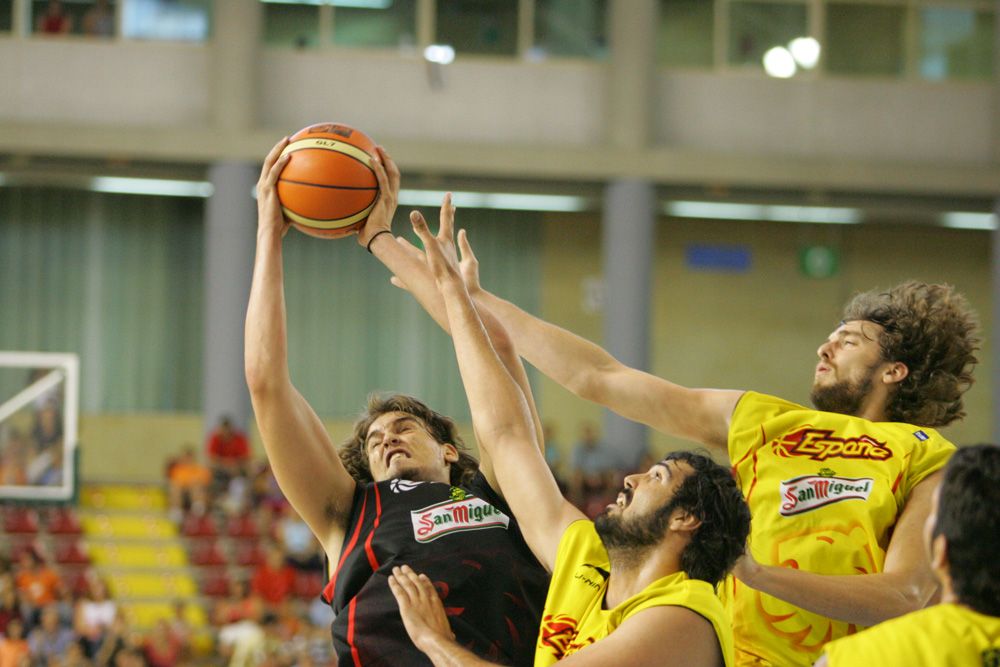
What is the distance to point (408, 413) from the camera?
12.2ft

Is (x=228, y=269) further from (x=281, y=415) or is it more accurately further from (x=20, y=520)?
(x=281, y=415)

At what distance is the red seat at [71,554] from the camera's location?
44.6 ft

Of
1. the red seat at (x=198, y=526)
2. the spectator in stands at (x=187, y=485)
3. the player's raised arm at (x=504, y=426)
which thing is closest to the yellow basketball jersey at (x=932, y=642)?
the player's raised arm at (x=504, y=426)

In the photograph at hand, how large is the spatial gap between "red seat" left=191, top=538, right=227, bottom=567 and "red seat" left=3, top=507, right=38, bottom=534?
5.74 ft

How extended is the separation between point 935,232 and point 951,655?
733 inches

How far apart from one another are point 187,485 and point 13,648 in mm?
4472

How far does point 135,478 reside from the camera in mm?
17672

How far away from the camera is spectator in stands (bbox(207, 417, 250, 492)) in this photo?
14.7m

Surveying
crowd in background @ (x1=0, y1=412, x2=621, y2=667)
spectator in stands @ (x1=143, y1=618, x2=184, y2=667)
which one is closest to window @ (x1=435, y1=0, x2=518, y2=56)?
crowd in background @ (x1=0, y1=412, x2=621, y2=667)

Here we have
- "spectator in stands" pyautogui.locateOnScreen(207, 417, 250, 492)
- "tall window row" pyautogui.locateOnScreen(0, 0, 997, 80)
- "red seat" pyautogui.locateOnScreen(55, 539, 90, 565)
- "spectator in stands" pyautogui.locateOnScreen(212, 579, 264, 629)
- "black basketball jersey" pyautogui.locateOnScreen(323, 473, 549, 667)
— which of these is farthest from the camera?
"tall window row" pyautogui.locateOnScreen(0, 0, 997, 80)

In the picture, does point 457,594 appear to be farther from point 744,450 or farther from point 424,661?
point 744,450

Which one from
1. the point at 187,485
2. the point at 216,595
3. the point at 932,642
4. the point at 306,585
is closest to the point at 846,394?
the point at 932,642

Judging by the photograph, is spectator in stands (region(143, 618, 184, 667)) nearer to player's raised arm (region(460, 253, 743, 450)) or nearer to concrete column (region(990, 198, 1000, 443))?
player's raised arm (region(460, 253, 743, 450))

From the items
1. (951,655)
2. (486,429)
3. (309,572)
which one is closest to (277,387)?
(486,429)
